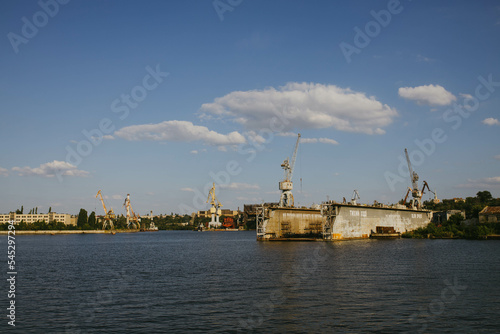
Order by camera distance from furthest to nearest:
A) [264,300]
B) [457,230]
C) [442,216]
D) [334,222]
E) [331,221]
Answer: [442,216] → [457,230] → [331,221] → [334,222] → [264,300]

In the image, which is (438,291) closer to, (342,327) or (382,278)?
(382,278)

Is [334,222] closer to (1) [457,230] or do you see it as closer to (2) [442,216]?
(1) [457,230]

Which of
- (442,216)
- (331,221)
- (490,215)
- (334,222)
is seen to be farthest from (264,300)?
(442,216)

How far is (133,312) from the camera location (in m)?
34.0

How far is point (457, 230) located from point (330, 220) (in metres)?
61.7

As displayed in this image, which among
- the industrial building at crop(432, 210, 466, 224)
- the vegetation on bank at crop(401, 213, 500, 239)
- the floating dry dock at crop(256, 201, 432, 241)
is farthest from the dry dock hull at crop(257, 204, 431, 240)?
the industrial building at crop(432, 210, 466, 224)

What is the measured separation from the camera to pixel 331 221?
411ft

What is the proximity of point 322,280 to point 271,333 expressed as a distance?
22514 mm

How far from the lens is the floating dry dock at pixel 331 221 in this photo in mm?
125250

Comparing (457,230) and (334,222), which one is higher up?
(334,222)

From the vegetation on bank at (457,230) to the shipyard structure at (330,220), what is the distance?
257 inches

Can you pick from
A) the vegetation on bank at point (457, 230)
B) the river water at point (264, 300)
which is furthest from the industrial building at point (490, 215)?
the river water at point (264, 300)

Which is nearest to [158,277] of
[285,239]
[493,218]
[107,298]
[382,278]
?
[107,298]

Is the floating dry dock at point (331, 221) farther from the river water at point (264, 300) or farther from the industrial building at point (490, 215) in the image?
the river water at point (264, 300)
